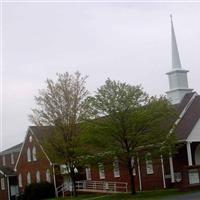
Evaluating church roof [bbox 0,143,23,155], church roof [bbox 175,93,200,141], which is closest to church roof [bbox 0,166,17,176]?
church roof [bbox 0,143,23,155]

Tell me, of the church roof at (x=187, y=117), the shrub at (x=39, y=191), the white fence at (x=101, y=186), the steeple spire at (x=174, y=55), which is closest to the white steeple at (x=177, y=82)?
the steeple spire at (x=174, y=55)

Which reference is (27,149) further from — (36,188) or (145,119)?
(145,119)

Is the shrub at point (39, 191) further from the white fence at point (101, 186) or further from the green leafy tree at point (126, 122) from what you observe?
the green leafy tree at point (126, 122)

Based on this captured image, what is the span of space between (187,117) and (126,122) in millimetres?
9281

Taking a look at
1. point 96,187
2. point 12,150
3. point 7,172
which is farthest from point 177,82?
point 12,150

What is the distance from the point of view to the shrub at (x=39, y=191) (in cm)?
5697

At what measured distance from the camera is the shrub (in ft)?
187

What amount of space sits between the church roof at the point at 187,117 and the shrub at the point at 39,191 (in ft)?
57.4

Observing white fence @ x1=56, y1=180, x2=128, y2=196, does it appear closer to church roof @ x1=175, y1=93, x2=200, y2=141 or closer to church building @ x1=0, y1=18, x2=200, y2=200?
church building @ x1=0, y1=18, x2=200, y2=200

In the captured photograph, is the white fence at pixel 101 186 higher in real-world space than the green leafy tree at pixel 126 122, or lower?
lower

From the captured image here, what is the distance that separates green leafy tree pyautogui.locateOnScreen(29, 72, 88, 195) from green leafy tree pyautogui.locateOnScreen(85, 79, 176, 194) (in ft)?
25.6

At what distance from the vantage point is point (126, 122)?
38469 mm

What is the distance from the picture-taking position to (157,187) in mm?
46469

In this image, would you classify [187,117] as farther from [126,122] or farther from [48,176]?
[48,176]
